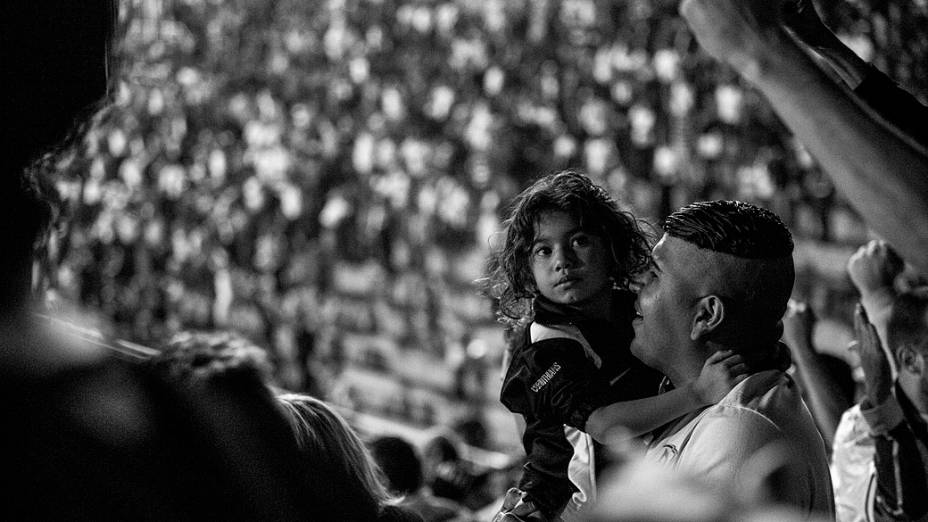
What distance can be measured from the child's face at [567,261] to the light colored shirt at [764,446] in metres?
0.59

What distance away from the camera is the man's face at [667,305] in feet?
5.48

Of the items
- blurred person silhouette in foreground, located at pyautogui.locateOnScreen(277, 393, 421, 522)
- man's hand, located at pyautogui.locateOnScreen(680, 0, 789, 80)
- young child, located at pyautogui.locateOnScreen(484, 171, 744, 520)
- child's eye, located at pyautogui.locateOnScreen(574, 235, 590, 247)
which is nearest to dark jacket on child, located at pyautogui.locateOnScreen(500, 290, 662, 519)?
young child, located at pyautogui.locateOnScreen(484, 171, 744, 520)

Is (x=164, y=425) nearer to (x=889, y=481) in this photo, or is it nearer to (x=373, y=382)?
(x=889, y=481)

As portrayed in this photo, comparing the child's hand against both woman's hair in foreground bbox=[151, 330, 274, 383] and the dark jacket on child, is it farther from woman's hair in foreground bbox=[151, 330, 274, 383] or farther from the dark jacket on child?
woman's hair in foreground bbox=[151, 330, 274, 383]

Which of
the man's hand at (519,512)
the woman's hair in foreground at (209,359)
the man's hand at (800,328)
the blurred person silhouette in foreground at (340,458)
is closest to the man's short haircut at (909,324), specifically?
the man's hand at (800,328)

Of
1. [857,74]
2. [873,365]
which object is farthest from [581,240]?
[857,74]

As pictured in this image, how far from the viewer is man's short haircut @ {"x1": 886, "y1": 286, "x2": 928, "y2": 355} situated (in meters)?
2.56

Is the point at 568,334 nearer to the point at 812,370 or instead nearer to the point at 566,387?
the point at 566,387

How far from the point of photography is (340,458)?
1547mm

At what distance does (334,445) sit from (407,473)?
7.17 ft

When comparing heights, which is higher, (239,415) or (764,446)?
(239,415)

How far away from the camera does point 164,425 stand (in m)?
1.01

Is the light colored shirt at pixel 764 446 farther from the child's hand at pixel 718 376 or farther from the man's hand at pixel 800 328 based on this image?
the man's hand at pixel 800 328

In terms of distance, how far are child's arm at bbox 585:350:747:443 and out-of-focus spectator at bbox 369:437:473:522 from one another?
1.80m
